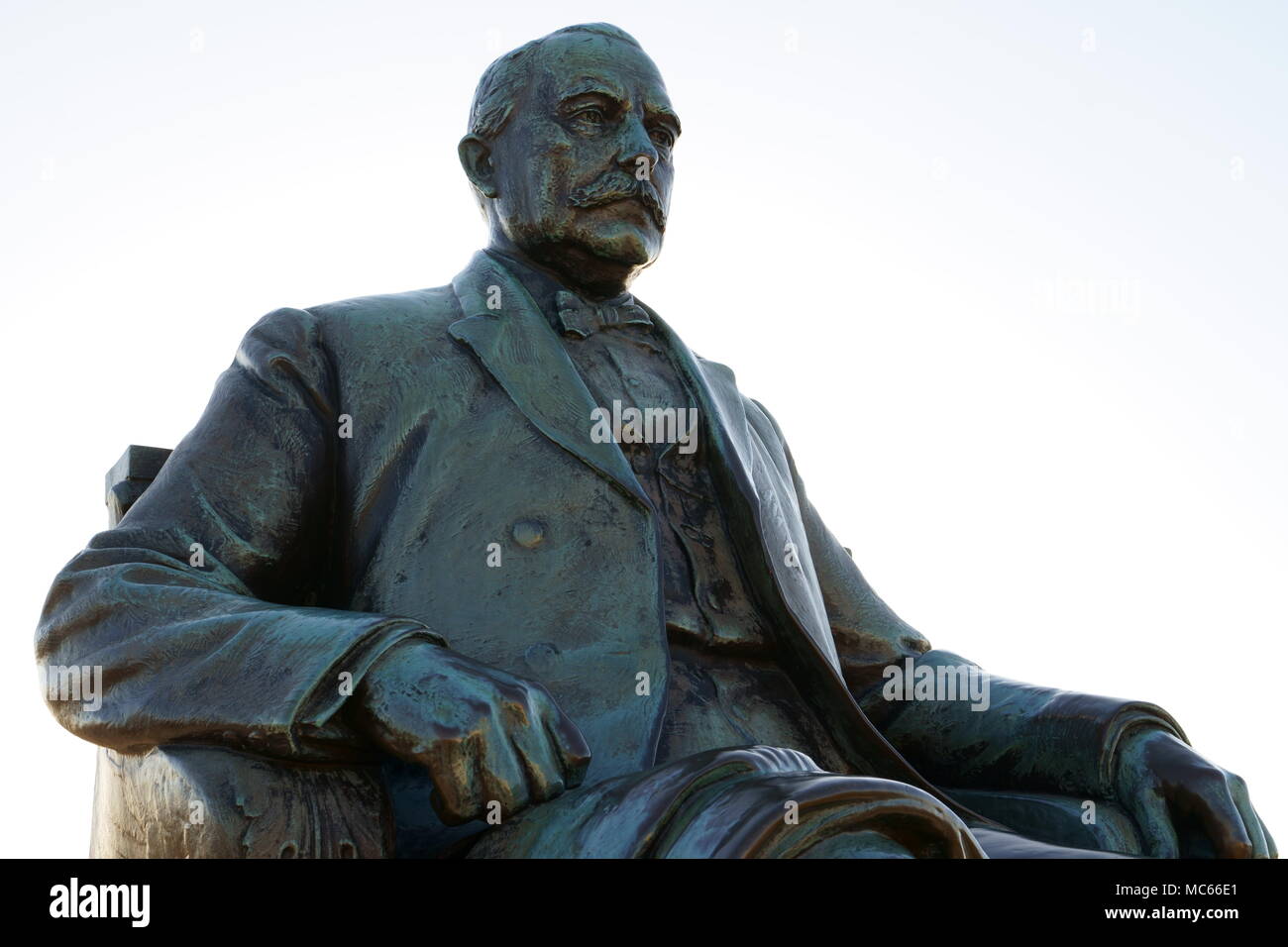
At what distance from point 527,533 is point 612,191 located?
3.93 feet

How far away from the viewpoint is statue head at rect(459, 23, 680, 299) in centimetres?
570

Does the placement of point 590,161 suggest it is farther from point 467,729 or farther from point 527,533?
point 467,729

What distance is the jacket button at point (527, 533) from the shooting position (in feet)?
16.5

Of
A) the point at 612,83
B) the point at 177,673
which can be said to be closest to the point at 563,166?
the point at 612,83

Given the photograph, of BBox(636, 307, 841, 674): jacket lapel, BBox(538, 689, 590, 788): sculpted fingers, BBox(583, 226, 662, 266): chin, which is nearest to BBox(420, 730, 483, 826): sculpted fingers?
BBox(538, 689, 590, 788): sculpted fingers

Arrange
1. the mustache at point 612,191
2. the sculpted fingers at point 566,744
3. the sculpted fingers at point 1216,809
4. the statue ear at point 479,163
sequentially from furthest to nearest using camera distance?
1. the statue ear at point 479,163
2. the mustache at point 612,191
3. the sculpted fingers at point 1216,809
4. the sculpted fingers at point 566,744

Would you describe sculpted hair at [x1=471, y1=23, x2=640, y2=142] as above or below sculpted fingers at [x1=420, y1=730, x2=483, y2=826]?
above

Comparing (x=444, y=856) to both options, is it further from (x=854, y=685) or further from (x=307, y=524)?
(x=854, y=685)

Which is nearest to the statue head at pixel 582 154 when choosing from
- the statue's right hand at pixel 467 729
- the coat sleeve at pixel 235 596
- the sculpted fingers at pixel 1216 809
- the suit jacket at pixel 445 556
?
the suit jacket at pixel 445 556

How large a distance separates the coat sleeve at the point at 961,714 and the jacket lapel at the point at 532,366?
3.88ft

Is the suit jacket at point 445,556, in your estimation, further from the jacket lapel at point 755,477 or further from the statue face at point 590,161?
the statue face at point 590,161

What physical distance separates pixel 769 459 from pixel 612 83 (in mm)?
1276

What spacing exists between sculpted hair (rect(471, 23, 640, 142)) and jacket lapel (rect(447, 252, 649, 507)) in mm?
534

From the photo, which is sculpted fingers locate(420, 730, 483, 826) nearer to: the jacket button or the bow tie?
the jacket button
